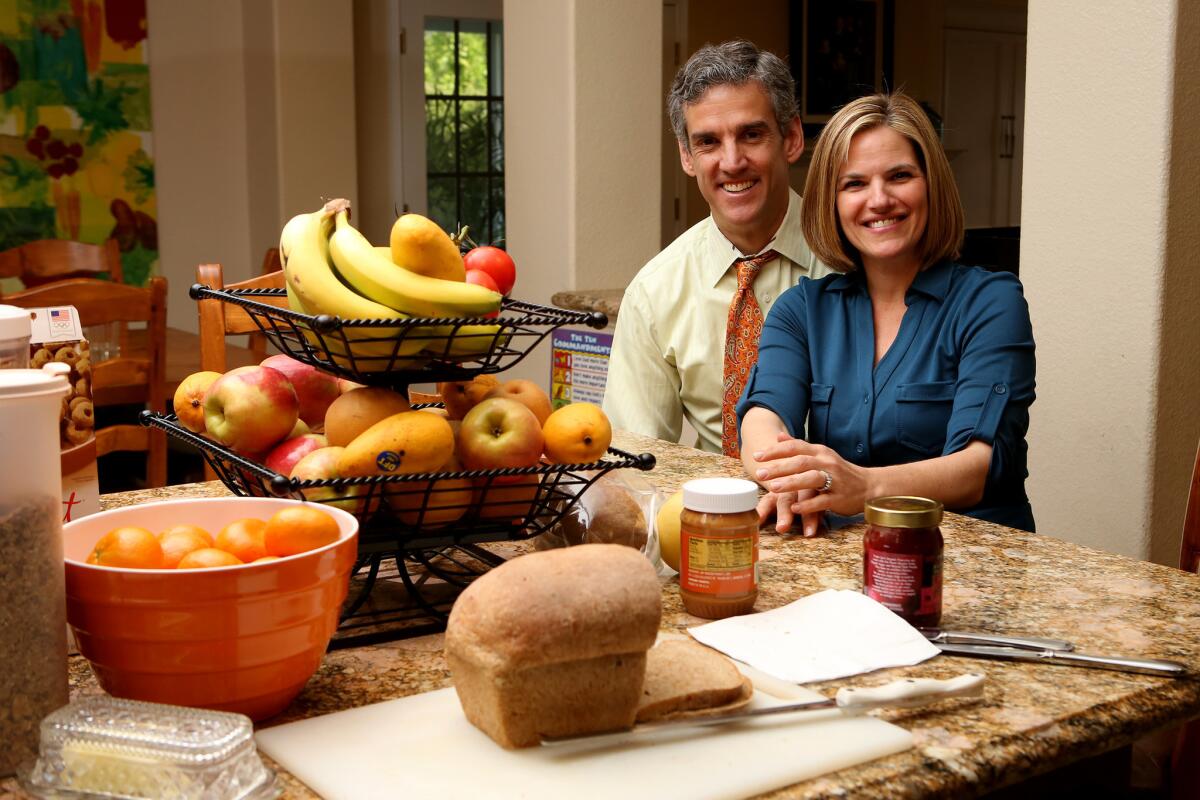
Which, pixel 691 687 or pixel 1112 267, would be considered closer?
pixel 691 687

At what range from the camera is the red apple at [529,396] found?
1.17 metres

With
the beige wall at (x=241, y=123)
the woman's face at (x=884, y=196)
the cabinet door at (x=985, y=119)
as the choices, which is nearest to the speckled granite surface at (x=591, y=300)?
the woman's face at (x=884, y=196)

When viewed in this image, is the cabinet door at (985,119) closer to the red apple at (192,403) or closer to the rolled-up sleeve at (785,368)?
the rolled-up sleeve at (785,368)

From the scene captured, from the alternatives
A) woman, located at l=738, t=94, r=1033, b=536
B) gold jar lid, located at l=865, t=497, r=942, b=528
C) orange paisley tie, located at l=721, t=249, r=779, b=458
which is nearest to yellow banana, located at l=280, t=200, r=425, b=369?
gold jar lid, located at l=865, t=497, r=942, b=528

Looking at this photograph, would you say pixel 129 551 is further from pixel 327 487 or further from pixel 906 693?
pixel 906 693

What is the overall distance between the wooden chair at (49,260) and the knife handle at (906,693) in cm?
442


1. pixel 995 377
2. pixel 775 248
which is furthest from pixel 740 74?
pixel 995 377

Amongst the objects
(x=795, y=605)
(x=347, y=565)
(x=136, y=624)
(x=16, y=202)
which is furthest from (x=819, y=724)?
(x=16, y=202)

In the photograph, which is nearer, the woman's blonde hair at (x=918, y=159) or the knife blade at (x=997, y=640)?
the knife blade at (x=997, y=640)

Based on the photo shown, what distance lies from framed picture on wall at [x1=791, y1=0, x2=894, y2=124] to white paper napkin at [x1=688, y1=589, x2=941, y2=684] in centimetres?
652

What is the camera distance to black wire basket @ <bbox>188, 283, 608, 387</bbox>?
3.47 feet

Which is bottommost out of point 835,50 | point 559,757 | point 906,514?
point 559,757

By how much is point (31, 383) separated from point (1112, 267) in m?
1.80

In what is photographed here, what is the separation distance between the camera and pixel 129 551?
91cm
